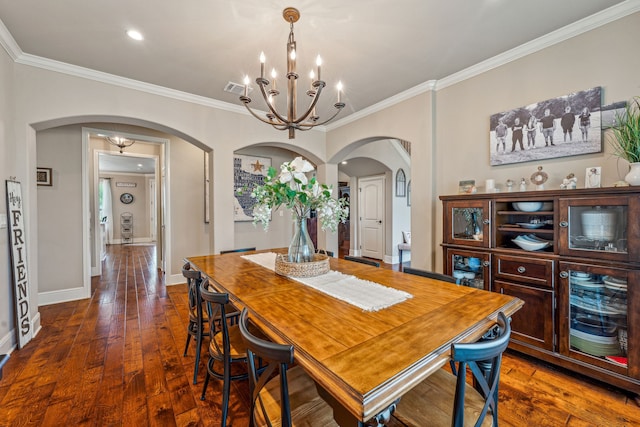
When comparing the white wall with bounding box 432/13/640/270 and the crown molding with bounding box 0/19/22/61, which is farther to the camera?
the crown molding with bounding box 0/19/22/61

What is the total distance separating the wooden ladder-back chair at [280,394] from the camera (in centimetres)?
88

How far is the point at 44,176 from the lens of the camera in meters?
3.59

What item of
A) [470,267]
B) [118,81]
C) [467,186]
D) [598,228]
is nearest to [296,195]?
[470,267]

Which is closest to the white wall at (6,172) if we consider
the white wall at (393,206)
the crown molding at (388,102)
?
the crown molding at (388,102)

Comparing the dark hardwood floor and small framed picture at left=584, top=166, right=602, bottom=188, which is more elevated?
small framed picture at left=584, top=166, right=602, bottom=188

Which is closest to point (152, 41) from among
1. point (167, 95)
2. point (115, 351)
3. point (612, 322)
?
point (167, 95)

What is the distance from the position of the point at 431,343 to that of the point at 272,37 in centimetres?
240

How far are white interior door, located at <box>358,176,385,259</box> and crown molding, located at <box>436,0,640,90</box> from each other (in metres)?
3.58

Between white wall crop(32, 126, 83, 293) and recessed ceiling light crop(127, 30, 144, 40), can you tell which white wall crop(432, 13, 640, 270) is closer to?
recessed ceiling light crop(127, 30, 144, 40)

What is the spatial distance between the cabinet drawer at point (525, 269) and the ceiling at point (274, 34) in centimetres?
183

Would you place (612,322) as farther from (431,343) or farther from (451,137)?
(451,137)

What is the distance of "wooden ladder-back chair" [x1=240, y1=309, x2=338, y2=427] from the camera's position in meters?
0.88

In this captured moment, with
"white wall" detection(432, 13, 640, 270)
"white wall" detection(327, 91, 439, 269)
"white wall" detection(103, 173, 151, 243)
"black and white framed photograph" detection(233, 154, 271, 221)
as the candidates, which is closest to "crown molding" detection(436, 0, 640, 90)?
"white wall" detection(432, 13, 640, 270)

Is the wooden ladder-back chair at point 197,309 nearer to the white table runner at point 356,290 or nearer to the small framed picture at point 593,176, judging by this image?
the white table runner at point 356,290
